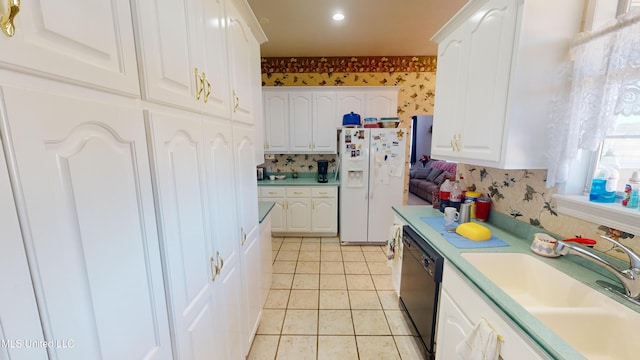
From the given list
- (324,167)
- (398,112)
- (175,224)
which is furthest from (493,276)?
(398,112)

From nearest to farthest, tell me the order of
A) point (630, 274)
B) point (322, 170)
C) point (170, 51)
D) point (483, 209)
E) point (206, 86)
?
1. point (170, 51)
2. point (630, 274)
3. point (206, 86)
4. point (483, 209)
5. point (322, 170)

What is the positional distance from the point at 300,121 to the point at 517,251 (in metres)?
3.13

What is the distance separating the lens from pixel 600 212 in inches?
45.9

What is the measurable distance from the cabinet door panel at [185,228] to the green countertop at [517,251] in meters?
1.20

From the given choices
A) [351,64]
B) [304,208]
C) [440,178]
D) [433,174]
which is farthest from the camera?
[433,174]

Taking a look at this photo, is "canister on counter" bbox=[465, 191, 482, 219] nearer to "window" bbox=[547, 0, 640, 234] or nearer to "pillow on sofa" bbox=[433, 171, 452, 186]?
"window" bbox=[547, 0, 640, 234]

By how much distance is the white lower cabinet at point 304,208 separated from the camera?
3.76m

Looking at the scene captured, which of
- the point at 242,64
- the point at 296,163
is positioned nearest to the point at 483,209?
the point at 242,64

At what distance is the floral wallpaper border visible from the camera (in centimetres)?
399

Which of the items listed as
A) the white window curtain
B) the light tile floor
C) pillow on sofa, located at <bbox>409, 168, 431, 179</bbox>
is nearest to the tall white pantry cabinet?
the light tile floor

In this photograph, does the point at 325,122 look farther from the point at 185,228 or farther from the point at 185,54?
the point at 185,228

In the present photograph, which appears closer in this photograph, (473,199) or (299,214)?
(473,199)

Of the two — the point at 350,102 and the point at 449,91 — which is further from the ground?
the point at 350,102

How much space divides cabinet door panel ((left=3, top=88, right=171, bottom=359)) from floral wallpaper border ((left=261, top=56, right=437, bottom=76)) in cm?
376
